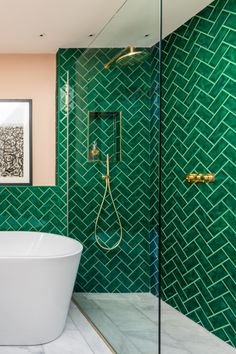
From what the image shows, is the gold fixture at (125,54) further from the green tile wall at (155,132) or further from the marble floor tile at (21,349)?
the marble floor tile at (21,349)

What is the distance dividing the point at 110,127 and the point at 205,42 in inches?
40.9

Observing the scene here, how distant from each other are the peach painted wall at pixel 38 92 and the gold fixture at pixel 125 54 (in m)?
0.89

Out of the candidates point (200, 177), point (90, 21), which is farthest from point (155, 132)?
point (90, 21)

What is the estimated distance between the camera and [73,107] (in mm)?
3568

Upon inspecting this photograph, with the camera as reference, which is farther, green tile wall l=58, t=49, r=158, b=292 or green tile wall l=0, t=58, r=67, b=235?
green tile wall l=0, t=58, r=67, b=235

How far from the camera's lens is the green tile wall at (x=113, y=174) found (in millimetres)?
2636

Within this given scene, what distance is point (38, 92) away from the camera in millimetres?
3695

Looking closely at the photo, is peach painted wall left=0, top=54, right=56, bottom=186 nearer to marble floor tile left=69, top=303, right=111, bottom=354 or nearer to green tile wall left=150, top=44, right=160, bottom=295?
marble floor tile left=69, top=303, right=111, bottom=354

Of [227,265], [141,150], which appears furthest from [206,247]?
[141,150]

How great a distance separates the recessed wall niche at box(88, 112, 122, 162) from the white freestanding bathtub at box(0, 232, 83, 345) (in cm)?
96

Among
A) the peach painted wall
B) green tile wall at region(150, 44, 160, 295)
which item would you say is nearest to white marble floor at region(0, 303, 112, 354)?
green tile wall at region(150, 44, 160, 295)

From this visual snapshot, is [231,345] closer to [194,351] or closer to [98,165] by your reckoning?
[194,351]

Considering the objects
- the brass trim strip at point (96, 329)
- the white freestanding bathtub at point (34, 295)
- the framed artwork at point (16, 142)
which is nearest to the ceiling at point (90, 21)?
the framed artwork at point (16, 142)

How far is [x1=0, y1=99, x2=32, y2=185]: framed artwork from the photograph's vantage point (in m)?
3.63
